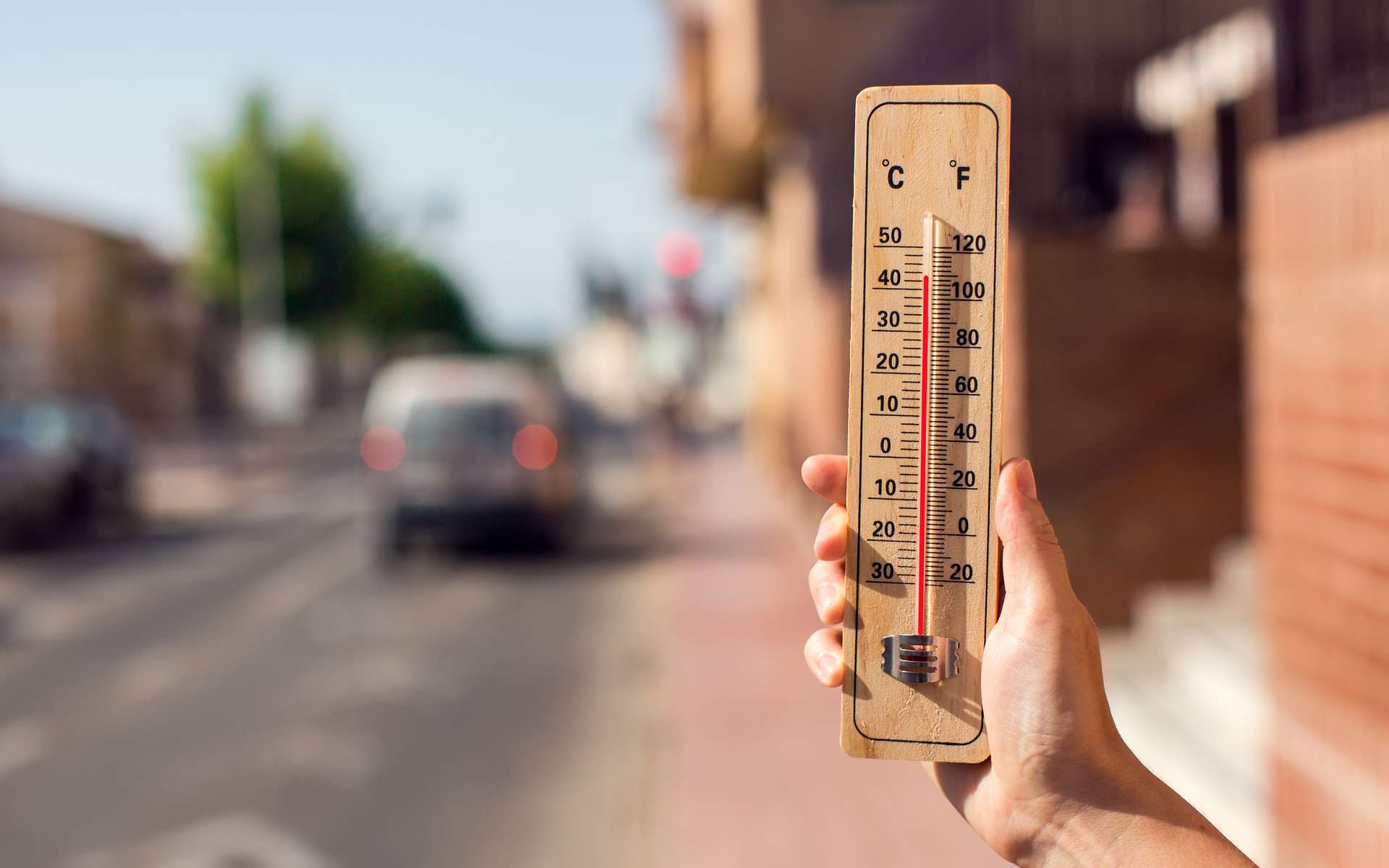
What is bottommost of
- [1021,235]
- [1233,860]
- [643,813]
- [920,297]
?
[643,813]

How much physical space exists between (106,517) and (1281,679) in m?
15.5

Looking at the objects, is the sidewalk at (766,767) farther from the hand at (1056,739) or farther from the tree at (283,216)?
the tree at (283,216)

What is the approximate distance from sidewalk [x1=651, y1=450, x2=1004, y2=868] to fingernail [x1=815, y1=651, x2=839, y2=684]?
139 inches

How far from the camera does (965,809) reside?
1.83 metres

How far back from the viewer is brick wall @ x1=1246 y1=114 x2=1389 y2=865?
3846mm

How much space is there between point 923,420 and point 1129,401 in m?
6.21

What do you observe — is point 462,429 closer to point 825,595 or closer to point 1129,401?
point 1129,401

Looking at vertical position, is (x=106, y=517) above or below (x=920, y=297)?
below

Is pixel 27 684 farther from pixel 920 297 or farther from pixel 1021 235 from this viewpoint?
pixel 920 297

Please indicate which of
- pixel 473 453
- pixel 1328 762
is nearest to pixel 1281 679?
pixel 1328 762

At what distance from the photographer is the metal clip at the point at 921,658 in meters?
1.72

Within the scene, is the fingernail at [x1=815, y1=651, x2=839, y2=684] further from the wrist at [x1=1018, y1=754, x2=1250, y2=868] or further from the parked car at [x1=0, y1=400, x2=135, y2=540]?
the parked car at [x1=0, y1=400, x2=135, y2=540]

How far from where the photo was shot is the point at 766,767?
6.40m

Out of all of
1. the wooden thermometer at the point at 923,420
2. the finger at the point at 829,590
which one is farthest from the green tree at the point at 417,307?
the wooden thermometer at the point at 923,420
